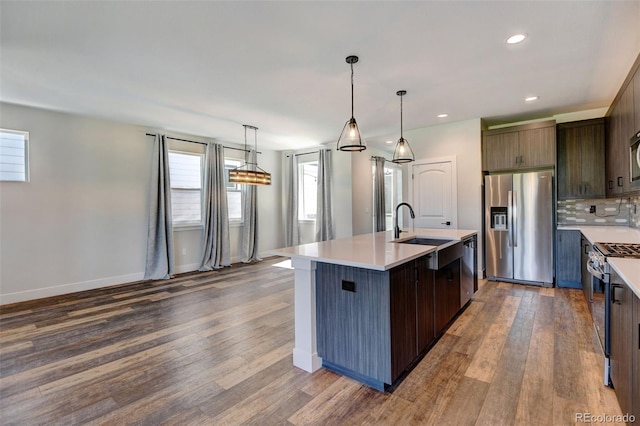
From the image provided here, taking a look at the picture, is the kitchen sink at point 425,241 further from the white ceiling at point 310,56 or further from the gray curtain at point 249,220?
the gray curtain at point 249,220

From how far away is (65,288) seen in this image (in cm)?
443

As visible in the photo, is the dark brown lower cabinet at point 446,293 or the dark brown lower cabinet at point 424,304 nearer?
the dark brown lower cabinet at point 424,304

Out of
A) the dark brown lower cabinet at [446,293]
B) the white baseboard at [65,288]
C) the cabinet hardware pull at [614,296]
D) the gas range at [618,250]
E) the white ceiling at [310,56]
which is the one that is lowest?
the white baseboard at [65,288]

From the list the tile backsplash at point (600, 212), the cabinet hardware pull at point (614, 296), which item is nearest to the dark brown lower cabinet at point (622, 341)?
the cabinet hardware pull at point (614, 296)

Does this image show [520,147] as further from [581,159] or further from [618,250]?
[618,250]

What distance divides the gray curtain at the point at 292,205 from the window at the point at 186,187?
6.88ft

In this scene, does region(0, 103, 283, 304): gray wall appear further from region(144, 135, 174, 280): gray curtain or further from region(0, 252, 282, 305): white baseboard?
region(144, 135, 174, 280): gray curtain

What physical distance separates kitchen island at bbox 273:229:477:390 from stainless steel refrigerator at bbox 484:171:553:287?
2623 mm

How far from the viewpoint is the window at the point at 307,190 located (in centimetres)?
732

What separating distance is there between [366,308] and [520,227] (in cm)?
365

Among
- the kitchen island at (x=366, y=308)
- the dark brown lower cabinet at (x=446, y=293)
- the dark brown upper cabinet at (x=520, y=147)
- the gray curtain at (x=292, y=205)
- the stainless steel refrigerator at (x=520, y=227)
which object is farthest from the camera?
the gray curtain at (x=292, y=205)

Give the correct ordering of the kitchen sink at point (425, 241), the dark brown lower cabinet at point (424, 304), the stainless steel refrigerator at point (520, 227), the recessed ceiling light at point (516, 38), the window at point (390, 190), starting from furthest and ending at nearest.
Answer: the window at point (390, 190) < the stainless steel refrigerator at point (520, 227) < the kitchen sink at point (425, 241) < the recessed ceiling light at point (516, 38) < the dark brown lower cabinet at point (424, 304)

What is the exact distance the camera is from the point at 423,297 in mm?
2412

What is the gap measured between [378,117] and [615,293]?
11.8 ft
